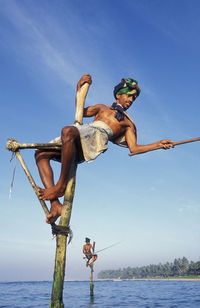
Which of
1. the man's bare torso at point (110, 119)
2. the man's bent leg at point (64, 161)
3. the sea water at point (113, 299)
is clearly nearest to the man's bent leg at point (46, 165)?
the man's bent leg at point (64, 161)

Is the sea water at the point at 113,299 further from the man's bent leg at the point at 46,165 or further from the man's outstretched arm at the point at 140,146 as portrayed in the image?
the man's bent leg at the point at 46,165

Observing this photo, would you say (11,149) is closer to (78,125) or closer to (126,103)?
(78,125)

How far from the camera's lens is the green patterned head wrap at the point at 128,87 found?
4.70 meters

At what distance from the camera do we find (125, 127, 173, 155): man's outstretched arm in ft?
14.1

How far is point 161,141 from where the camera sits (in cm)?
433

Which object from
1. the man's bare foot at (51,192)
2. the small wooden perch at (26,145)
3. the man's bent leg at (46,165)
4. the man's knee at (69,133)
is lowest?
the man's bare foot at (51,192)

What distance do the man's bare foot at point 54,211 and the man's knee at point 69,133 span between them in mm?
746

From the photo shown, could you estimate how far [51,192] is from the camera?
3686 mm

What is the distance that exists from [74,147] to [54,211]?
0.79 meters

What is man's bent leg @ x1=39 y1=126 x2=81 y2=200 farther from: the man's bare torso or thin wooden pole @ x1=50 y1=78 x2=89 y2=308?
the man's bare torso

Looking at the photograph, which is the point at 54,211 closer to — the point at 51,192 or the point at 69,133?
the point at 51,192

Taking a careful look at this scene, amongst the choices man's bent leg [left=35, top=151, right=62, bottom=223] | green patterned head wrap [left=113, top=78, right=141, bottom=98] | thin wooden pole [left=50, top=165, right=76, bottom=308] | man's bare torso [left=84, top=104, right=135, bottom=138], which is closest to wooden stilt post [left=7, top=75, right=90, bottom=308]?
thin wooden pole [left=50, top=165, right=76, bottom=308]

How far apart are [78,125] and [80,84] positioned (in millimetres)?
720

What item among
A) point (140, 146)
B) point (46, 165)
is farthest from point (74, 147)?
point (140, 146)
